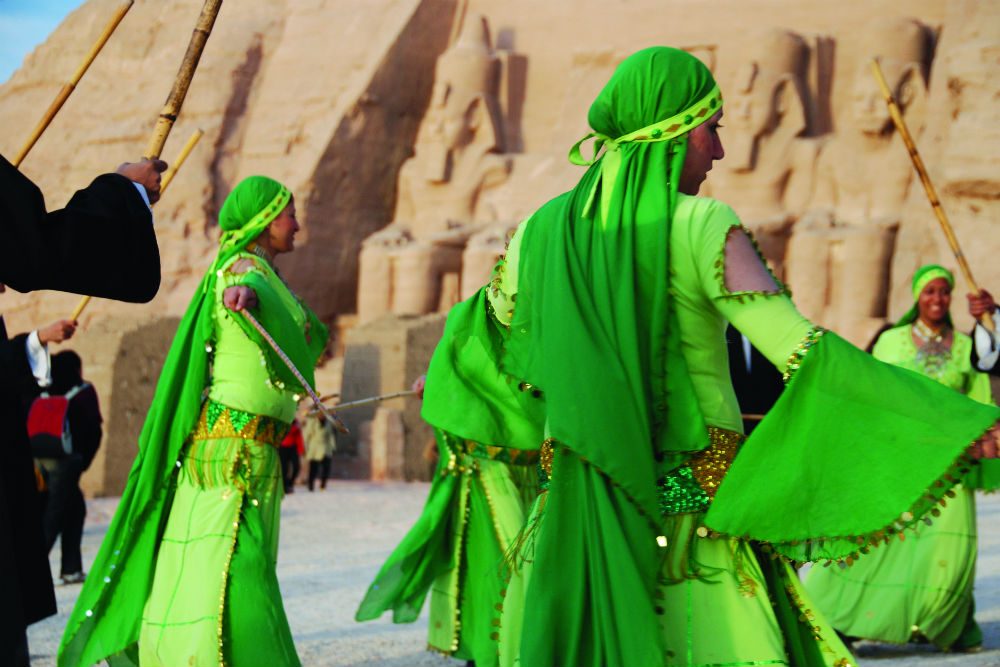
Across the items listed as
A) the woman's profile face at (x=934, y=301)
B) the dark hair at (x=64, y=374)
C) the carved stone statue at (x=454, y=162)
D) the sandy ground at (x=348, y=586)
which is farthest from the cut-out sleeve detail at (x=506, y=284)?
the carved stone statue at (x=454, y=162)

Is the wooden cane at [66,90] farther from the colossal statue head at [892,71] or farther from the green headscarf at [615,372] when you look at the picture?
the colossal statue head at [892,71]

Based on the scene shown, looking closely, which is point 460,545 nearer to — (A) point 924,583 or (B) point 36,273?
(A) point 924,583

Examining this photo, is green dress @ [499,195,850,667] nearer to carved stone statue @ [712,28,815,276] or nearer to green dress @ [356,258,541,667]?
green dress @ [356,258,541,667]

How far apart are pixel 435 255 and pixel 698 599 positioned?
2036cm

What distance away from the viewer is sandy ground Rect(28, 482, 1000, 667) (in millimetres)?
6977

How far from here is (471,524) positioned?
661 centimetres

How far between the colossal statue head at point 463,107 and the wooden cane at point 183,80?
70.3 feet

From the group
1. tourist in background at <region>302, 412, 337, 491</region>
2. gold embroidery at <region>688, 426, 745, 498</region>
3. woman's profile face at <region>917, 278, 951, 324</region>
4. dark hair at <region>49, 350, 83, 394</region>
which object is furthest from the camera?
tourist in background at <region>302, 412, 337, 491</region>

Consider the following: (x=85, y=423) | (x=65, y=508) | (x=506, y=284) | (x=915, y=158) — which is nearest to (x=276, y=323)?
(x=506, y=284)

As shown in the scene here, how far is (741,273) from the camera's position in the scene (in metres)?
3.34

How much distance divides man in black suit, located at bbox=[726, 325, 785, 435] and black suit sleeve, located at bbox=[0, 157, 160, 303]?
3.78m

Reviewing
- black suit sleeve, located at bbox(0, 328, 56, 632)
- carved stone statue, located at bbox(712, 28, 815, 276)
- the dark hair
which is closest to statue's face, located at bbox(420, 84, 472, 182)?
carved stone statue, located at bbox(712, 28, 815, 276)

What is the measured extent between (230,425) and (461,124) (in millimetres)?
19269

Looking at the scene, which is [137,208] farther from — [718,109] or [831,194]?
[831,194]
